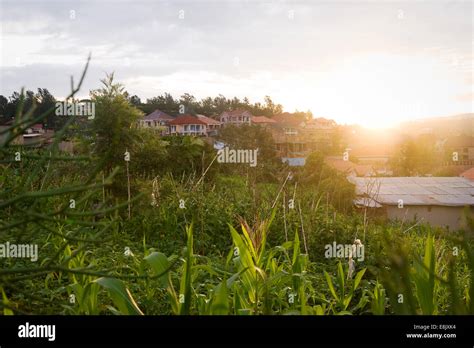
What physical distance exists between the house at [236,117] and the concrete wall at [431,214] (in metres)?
1.81

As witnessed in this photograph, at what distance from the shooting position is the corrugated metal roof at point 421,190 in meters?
3.78

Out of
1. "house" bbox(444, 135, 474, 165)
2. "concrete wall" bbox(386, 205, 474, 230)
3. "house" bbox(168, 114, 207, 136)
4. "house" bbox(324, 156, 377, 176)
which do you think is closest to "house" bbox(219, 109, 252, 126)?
"house" bbox(168, 114, 207, 136)

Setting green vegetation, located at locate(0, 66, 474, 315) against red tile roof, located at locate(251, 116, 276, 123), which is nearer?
green vegetation, located at locate(0, 66, 474, 315)

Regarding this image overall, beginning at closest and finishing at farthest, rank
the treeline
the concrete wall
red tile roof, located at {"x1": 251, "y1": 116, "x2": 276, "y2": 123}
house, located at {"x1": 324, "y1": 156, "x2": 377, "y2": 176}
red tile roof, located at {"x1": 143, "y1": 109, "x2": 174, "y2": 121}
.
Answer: the treeline < red tile roof, located at {"x1": 251, "y1": 116, "x2": 276, "y2": 123} < red tile roof, located at {"x1": 143, "y1": 109, "x2": 174, "y2": 121} < house, located at {"x1": 324, "y1": 156, "x2": 377, "y2": 176} < the concrete wall

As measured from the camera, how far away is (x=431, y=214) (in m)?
4.80

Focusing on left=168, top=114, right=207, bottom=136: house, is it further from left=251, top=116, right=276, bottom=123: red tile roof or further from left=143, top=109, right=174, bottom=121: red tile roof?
left=251, top=116, right=276, bottom=123: red tile roof

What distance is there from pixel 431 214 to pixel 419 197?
0.52 metres

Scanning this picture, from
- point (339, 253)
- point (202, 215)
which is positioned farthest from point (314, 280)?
point (202, 215)

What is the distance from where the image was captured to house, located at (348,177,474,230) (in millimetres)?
3840

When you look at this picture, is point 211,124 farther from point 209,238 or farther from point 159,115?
point 209,238

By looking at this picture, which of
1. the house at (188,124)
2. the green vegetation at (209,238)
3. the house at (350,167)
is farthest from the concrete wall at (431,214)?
the house at (188,124)

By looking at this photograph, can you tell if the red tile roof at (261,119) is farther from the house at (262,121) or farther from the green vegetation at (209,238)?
the green vegetation at (209,238)

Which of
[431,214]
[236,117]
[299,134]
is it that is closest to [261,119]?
[236,117]
